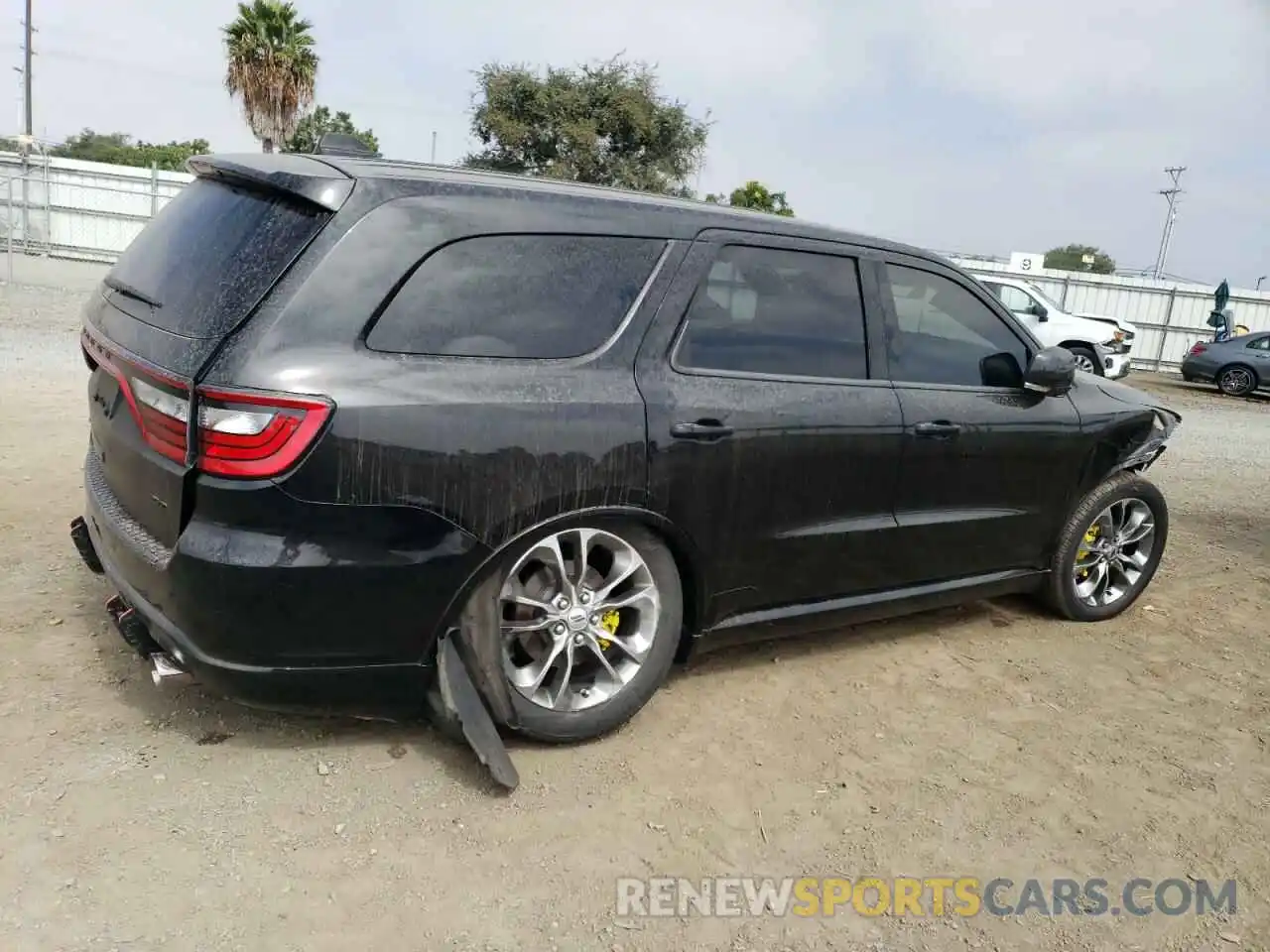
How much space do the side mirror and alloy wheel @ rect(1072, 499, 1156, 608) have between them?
31.6 inches

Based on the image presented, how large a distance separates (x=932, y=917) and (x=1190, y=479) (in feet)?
23.4

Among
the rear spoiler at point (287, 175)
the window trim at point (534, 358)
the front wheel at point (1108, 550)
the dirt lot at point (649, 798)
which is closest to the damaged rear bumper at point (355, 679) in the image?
the dirt lot at point (649, 798)

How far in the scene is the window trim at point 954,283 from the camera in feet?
12.5

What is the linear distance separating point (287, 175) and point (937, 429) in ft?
8.04

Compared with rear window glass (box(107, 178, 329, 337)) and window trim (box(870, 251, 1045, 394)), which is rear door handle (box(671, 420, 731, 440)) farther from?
rear window glass (box(107, 178, 329, 337))

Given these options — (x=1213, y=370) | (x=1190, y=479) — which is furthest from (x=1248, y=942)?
(x=1213, y=370)

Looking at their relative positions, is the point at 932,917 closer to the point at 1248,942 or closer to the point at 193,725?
the point at 1248,942

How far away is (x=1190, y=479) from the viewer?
849 cm

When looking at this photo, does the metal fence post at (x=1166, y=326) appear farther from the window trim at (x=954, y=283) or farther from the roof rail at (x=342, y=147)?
the roof rail at (x=342, y=147)

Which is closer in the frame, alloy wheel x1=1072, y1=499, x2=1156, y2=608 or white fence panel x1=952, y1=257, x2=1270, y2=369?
alloy wheel x1=1072, y1=499, x2=1156, y2=608

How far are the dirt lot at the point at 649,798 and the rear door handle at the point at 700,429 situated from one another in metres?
1.02

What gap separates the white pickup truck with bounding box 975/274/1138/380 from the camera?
16188 mm

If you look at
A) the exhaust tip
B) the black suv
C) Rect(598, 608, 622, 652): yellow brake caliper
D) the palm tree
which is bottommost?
the exhaust tip

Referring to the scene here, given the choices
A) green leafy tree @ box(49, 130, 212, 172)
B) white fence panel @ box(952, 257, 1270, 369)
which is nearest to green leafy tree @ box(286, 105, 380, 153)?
green leafy tree @ box(49, 130, 212, 172)
